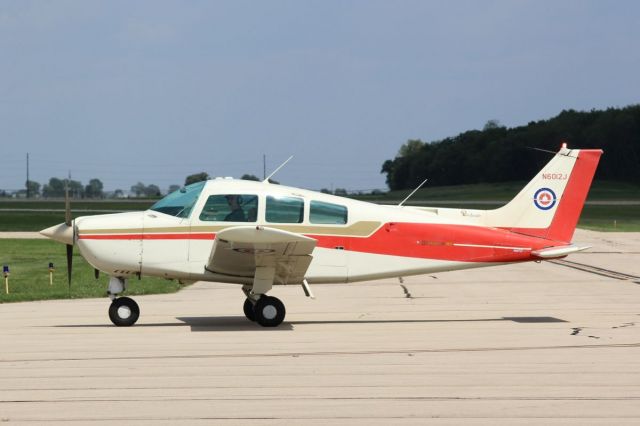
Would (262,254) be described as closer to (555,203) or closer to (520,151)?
(555,203)

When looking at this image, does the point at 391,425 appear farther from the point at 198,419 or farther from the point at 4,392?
the point at 4,392

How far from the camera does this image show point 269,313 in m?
14.3

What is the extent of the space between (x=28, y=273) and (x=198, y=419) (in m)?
18.0

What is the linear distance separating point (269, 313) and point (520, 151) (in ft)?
376

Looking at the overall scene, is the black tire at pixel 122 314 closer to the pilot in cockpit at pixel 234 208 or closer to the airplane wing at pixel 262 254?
the airplane wing at pixel 262 254

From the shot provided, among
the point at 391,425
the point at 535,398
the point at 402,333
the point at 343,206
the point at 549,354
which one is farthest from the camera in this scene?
the point at 343,206

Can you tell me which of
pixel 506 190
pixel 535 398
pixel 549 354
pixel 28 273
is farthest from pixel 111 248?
pixel 506 190

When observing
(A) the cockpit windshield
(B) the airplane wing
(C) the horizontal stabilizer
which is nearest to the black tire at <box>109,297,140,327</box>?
(B) the airplane wing

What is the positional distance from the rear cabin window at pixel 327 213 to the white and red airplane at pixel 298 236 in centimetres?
1

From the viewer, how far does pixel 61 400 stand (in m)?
9.20

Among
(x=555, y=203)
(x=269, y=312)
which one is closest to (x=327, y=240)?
(x=269, y=312)

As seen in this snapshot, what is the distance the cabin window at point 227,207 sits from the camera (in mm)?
14352

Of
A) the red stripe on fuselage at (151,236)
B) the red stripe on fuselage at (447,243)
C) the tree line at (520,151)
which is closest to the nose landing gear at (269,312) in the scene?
the red stripe on fuselage at (151,236)

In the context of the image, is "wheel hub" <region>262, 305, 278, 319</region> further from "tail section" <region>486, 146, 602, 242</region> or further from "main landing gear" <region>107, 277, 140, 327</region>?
"tail section" <region>486, 146, 602, 242</region>
